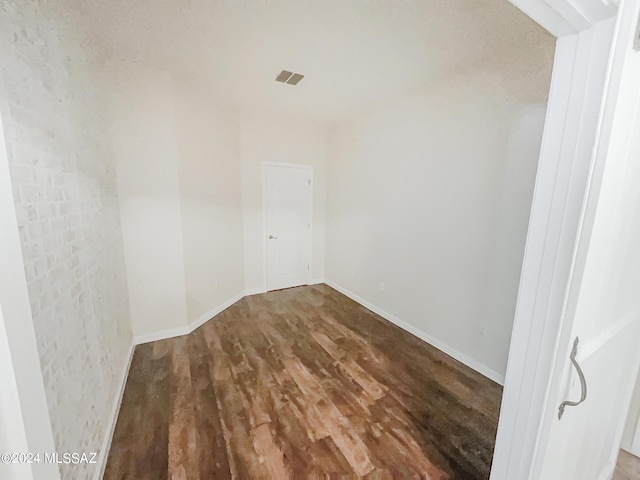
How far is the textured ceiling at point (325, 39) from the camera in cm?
153

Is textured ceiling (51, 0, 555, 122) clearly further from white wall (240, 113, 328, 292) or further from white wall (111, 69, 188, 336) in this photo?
white wall (240, 113, 328, 292)

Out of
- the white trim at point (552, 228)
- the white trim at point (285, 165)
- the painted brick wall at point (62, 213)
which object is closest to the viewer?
the white trim at point (552, 228)

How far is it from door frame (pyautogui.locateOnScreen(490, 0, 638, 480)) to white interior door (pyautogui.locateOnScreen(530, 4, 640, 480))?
18 millimetres

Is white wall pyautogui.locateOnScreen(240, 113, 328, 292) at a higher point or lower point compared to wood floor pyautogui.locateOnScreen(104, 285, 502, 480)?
higher

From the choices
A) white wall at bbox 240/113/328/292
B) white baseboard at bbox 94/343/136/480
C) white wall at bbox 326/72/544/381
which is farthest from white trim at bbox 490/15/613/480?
white wall at bbox 240/113/328/292

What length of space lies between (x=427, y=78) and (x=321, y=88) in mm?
1035

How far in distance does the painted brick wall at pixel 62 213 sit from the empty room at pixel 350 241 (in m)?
0.02

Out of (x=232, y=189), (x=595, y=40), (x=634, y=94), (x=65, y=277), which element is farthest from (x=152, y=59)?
(x=634, y=94)

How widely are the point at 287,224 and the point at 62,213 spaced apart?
2972mm

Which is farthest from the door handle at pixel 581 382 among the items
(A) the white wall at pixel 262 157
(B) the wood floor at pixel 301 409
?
(A) the white wall at pixel 262 157

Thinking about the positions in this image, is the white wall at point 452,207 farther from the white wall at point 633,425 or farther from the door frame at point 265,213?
the door frame at point 265,213

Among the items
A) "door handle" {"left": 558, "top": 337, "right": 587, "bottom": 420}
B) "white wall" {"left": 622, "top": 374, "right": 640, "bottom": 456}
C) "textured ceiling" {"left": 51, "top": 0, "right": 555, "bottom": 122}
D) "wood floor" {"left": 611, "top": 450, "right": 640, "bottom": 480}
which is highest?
"textured ceiling" {"left": 51, "top": 0, "right": 555, "bottom": 122}

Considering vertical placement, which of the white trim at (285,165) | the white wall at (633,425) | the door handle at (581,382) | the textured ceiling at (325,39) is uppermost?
the textured ceiling at (325,39)

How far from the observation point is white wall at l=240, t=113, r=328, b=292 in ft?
11.7
